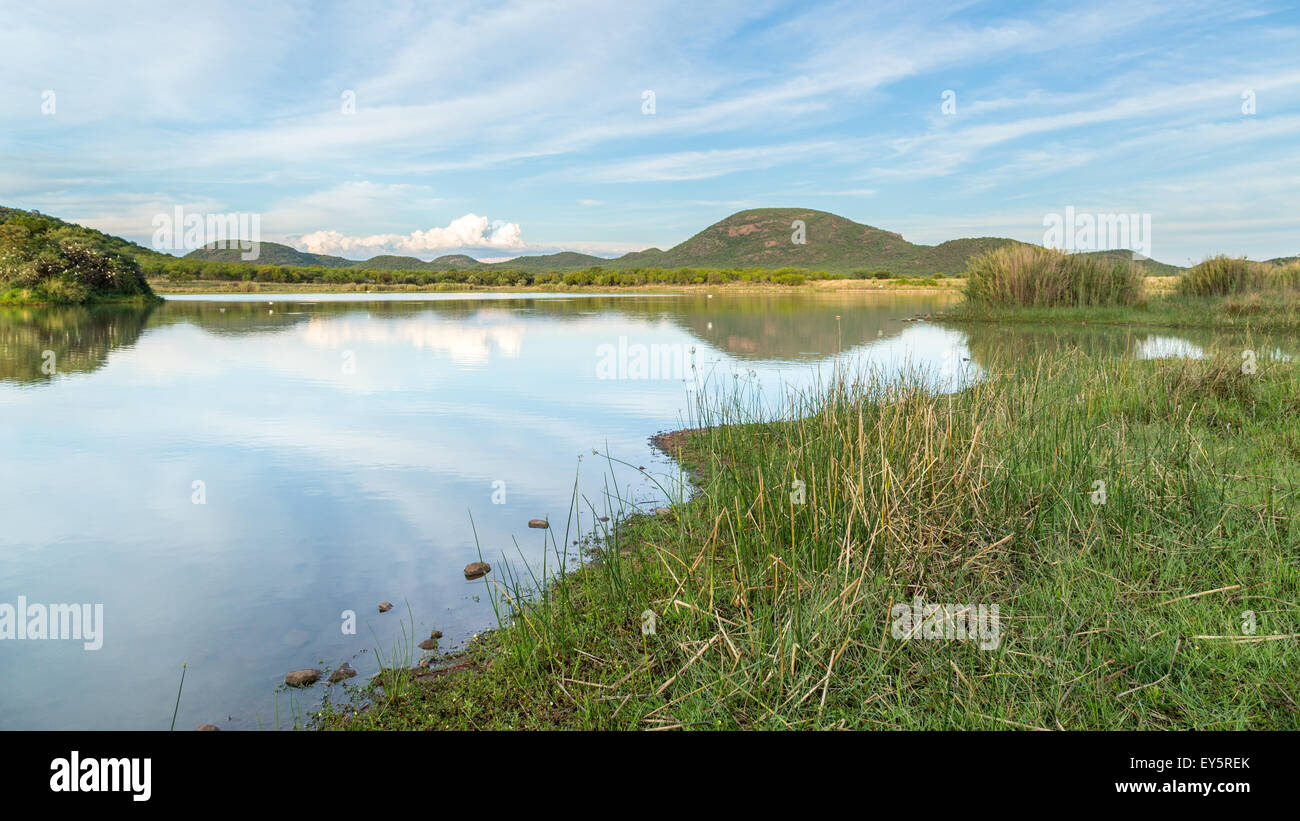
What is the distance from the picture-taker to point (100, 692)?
12.2 ft

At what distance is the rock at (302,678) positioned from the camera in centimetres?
373

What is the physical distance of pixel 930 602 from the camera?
11.6ft

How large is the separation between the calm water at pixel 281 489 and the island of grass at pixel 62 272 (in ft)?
76.4

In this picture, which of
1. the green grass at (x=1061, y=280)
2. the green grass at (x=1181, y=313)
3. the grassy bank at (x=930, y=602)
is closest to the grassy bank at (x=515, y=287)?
the green grass at (x=1061, y=280)

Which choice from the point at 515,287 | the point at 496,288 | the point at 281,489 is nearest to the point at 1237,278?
the point at 281,489

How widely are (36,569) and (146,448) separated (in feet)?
14.0

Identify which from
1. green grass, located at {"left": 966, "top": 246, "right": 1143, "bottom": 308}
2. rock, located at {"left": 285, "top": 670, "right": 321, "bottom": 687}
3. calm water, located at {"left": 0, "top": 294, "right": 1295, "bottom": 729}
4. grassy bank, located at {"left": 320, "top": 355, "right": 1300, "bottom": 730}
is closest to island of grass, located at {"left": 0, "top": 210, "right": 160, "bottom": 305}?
calm water, located at {"left": 0, "top": 294, "right": 1295, "bottom": 729}

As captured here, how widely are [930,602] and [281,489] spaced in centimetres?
650

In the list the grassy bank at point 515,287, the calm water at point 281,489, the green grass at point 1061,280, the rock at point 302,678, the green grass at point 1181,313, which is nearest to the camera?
the rock at point 302,678

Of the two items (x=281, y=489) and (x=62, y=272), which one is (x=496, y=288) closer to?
(x=62, y=272)

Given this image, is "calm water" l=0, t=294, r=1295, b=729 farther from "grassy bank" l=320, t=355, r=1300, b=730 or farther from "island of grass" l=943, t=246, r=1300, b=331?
"island of grass" l=943, t=246, r=1300, b=331

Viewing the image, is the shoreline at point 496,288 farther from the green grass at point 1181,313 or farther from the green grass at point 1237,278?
the green grass at point 1181,313

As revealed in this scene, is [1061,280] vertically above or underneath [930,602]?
above
